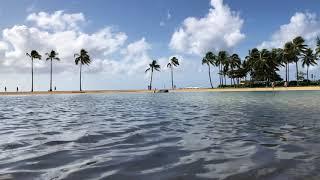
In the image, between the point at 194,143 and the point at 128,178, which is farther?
the point at 194,143

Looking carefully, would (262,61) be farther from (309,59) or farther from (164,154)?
(164,154)

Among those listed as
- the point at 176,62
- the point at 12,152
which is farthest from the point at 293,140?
the point at 176,62

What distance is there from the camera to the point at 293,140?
11.7 metres

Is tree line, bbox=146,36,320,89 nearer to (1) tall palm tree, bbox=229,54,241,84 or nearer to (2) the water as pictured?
(1) tall palm tree, bbox=229,54,241,84

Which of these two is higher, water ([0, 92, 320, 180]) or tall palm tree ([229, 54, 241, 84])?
tall palm tree ([229, 54, 241, 84])

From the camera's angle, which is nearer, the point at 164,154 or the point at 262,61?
the point at 164,154

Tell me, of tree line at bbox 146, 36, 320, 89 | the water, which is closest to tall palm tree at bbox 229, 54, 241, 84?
tree line at bbox 146, 36, 320, 89

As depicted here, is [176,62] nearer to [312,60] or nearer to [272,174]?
[312,60]

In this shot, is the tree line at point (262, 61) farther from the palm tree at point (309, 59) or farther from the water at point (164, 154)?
the water at point (164, 154)

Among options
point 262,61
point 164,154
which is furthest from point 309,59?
point 164,154

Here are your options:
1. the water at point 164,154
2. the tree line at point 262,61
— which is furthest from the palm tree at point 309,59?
the water at point 164,154

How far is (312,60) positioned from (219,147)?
123513 millimetres

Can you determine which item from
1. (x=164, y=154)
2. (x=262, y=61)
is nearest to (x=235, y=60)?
(x=262, y=61)

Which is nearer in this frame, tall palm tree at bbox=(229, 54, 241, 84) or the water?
the water
